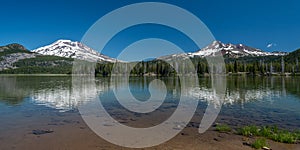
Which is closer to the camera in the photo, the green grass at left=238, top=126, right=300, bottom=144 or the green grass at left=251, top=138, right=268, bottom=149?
the green grass at left=251, top=138, right=268, bottom=149

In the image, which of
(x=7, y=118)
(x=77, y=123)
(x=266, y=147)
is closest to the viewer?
(x=266, y=147)

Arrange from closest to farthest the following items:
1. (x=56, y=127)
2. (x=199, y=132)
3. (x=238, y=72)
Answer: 1. (x=199, y=132)
2. (x=56, y=127)
3. (x=238, y=72)

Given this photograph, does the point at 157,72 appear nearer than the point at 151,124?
No

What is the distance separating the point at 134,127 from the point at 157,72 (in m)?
160

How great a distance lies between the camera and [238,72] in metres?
166

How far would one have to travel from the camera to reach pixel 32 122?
19078 millimetres

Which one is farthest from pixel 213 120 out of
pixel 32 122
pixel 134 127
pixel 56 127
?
pixel 32 122

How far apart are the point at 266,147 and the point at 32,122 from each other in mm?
17558

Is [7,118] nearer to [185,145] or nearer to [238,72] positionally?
[185,145]

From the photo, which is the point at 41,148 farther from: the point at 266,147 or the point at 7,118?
the point at 266,147

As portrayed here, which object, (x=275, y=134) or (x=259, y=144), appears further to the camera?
(x=275, y=134)

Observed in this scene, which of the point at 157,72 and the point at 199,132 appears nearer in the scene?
the point at 199,132

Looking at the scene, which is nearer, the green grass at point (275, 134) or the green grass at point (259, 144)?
the green grass at point (259, 144)

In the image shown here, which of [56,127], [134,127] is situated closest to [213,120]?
[134,127]
